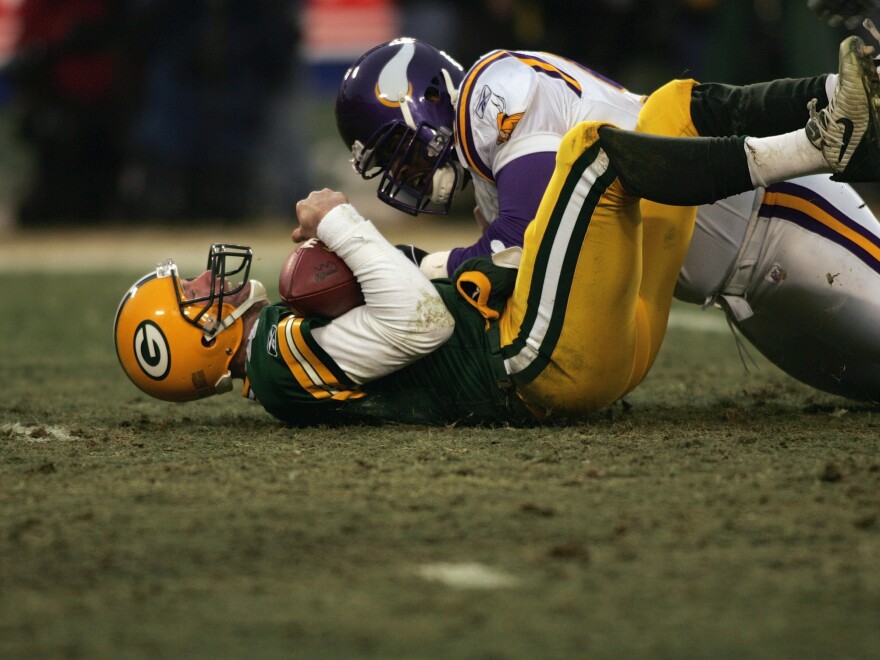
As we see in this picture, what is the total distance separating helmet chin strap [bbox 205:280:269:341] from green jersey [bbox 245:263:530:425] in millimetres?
94

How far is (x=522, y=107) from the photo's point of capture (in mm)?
3258

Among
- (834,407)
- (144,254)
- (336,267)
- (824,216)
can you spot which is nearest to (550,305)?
(336,267)

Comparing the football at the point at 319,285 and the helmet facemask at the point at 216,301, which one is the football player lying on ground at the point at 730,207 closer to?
the football at the point at 319,285

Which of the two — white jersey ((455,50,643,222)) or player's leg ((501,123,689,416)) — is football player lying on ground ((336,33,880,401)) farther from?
player's leg ((501,123,689,416))

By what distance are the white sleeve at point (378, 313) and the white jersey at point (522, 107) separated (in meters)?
0.43

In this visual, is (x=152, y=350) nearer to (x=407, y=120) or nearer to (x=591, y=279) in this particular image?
(x=407, y=120)

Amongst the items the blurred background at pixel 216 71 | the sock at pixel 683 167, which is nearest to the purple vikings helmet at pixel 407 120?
the sock at pixel 683 167

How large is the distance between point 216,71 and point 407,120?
23.7ft

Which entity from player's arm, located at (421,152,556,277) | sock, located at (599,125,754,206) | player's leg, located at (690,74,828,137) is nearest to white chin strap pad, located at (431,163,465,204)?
player's arm, located at (421,152,556,277)

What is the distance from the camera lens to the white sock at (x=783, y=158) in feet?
9.02

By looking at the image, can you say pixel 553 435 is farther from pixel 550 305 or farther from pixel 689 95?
pixel 689 95

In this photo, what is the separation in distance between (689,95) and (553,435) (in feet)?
3.20

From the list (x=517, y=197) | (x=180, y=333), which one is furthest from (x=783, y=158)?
(x=180, y=333)

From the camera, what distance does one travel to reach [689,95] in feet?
10.5
